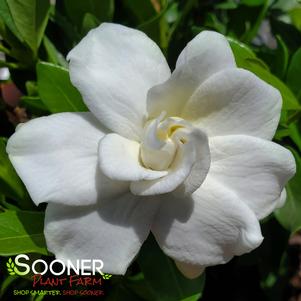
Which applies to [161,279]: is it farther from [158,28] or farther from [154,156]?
[158,28]

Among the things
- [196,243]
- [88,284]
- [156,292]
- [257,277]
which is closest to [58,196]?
[196,243]

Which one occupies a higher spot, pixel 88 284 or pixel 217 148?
pixel 217 148

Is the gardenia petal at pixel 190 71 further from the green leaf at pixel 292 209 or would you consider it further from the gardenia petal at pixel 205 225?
the green leaf at pixel 292 209

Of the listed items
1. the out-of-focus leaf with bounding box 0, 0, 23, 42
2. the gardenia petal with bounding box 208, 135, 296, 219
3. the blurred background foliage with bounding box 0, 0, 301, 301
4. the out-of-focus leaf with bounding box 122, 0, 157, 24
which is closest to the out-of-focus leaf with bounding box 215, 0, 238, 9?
the blurred background foliage with bounding box 0, 0, 301, 301

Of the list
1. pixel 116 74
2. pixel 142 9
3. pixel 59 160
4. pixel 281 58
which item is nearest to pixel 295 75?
pixel 281 58

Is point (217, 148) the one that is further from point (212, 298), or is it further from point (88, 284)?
point (212, 298)

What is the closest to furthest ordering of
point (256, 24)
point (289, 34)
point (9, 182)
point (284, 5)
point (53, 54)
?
point (9, 182), point (53, 54), point (256, 24), point (289, 34), point (284, 5)

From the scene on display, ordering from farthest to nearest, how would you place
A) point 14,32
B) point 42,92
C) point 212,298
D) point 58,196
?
point 212,298
point 14,32
point 42,92
point 58,196

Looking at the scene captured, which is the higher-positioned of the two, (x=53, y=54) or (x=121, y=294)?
(x=53, y=54)
